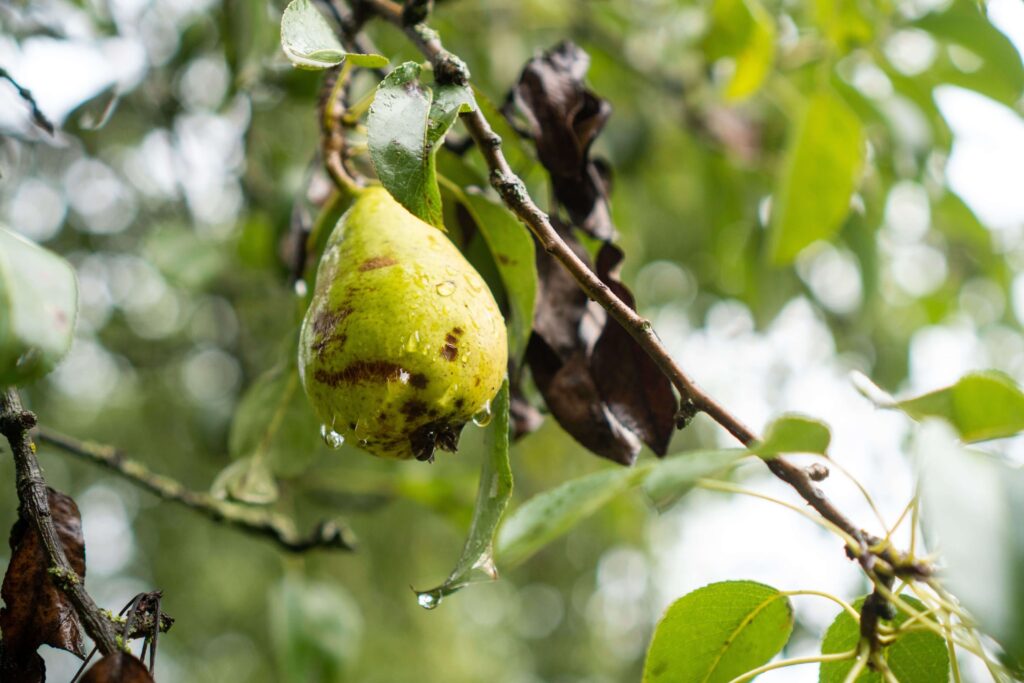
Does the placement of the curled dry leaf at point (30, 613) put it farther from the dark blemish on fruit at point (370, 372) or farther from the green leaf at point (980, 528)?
the green leaf at point (980, 528)

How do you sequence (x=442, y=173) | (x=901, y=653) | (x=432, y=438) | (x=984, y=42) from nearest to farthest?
(x=432, y=438)
(x=901, y=653)
(x=442, y=173)
(x=984, y=42)

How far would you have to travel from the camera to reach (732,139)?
1.96 m

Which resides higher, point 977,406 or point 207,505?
point 977,406

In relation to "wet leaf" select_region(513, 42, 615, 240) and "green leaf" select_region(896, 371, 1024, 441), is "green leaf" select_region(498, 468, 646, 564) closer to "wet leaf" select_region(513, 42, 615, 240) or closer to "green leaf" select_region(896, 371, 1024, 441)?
"green leaf" select_region(896, 371, 1024, 441)

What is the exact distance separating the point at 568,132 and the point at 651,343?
313 mm

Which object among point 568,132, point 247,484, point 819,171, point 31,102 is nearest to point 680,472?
point 568,132

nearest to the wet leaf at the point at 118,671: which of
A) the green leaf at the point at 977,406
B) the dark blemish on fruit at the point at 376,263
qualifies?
the dark blemish on fruit at the point at 376,263

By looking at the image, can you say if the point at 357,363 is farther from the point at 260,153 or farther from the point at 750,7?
the point at 260,153

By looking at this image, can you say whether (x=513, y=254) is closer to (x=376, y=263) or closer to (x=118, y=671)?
(x=376, y=263)

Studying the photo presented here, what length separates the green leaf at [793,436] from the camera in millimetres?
557

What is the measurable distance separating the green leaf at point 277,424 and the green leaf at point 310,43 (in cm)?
46

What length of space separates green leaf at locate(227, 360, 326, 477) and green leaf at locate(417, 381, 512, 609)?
0.41 m

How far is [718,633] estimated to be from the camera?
0.77 meters

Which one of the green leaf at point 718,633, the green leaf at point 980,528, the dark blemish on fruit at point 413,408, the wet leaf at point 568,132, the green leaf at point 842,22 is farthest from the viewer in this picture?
the green leaf at point 842,22
